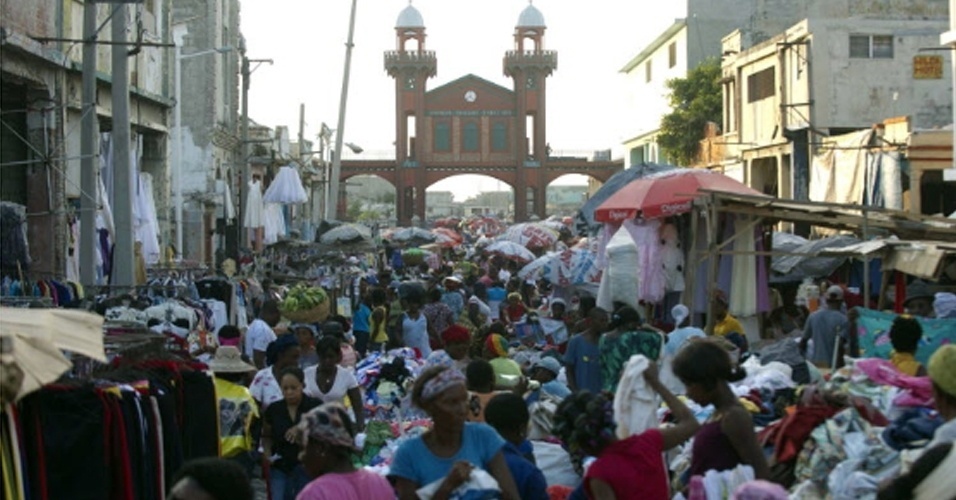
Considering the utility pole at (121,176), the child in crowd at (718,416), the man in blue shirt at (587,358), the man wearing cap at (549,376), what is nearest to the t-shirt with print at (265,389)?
the man wearing cap at (549,376)

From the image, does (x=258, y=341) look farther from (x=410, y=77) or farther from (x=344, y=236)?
(x=410, y=77)

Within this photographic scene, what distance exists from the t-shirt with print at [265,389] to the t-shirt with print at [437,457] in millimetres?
3786

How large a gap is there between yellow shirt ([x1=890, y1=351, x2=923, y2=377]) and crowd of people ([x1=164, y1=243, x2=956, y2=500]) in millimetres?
11

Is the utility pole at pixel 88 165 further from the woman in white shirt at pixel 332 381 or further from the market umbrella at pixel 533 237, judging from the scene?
the market umbrella at pixel 533 237

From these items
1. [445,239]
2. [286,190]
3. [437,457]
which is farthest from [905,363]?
[445,239]

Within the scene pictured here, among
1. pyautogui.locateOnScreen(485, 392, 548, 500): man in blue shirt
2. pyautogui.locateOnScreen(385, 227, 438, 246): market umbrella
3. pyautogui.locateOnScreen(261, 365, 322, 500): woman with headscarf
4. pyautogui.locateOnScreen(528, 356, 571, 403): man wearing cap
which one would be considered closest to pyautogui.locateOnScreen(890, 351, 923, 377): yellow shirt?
pyautogui.locateOnScreen(528, 356, 571, 403): man wearing cap

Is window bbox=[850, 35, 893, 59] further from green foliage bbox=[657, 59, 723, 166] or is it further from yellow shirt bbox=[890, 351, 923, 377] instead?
yellow shirt bbox=[890, 351, 923, 377]

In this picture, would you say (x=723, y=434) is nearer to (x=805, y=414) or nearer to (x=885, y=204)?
(x=805, y=414)

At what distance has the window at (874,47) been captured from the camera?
35.1 meters

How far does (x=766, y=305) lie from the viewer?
15.4m

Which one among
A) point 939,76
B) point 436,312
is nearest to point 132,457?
point 436,312

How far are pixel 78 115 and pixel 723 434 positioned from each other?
17.6 m

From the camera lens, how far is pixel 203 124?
3969 centimetres

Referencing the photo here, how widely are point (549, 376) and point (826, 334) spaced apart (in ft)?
8.38
